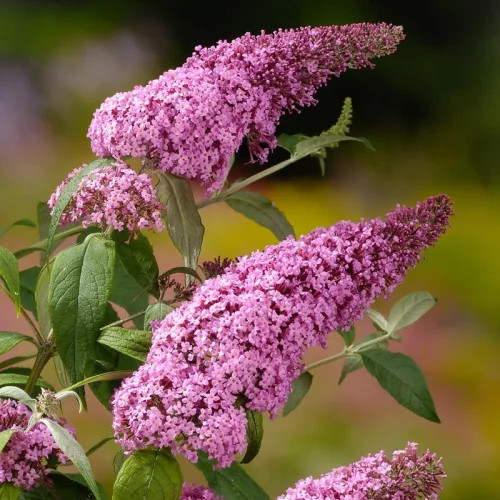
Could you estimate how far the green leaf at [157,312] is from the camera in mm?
649

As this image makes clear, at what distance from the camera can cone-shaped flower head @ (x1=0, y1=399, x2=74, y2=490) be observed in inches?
23.4

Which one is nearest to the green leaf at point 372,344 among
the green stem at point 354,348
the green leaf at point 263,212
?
the green stem at point 354,348

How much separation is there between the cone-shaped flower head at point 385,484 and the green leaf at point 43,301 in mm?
210

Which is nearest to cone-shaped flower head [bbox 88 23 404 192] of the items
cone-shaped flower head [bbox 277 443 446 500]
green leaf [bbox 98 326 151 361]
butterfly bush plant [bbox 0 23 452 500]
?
butterfly bush plant [bbox 0 23 452 500]

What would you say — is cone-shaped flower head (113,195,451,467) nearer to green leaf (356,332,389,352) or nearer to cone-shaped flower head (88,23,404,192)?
cone-shaped flower head (88,23,404,192)

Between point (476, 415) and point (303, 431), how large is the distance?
0.41m

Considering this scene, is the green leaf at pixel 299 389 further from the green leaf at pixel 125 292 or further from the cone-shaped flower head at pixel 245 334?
the cone-shaped flower head at pixel 245 334

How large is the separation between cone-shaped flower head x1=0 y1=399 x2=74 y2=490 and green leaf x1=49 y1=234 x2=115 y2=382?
4 cm

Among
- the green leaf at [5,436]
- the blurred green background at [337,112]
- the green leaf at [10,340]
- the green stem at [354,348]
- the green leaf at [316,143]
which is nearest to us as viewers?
the green leaf at [5,436]

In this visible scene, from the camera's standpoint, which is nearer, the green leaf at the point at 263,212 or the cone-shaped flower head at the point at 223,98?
the cone-shaped flower head at the point at 223,98

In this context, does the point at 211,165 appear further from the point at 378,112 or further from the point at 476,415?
the point at 378,112

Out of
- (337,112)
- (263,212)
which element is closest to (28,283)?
(263,212)

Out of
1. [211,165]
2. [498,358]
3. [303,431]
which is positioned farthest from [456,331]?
[211,165]

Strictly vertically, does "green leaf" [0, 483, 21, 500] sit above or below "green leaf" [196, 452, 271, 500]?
above
